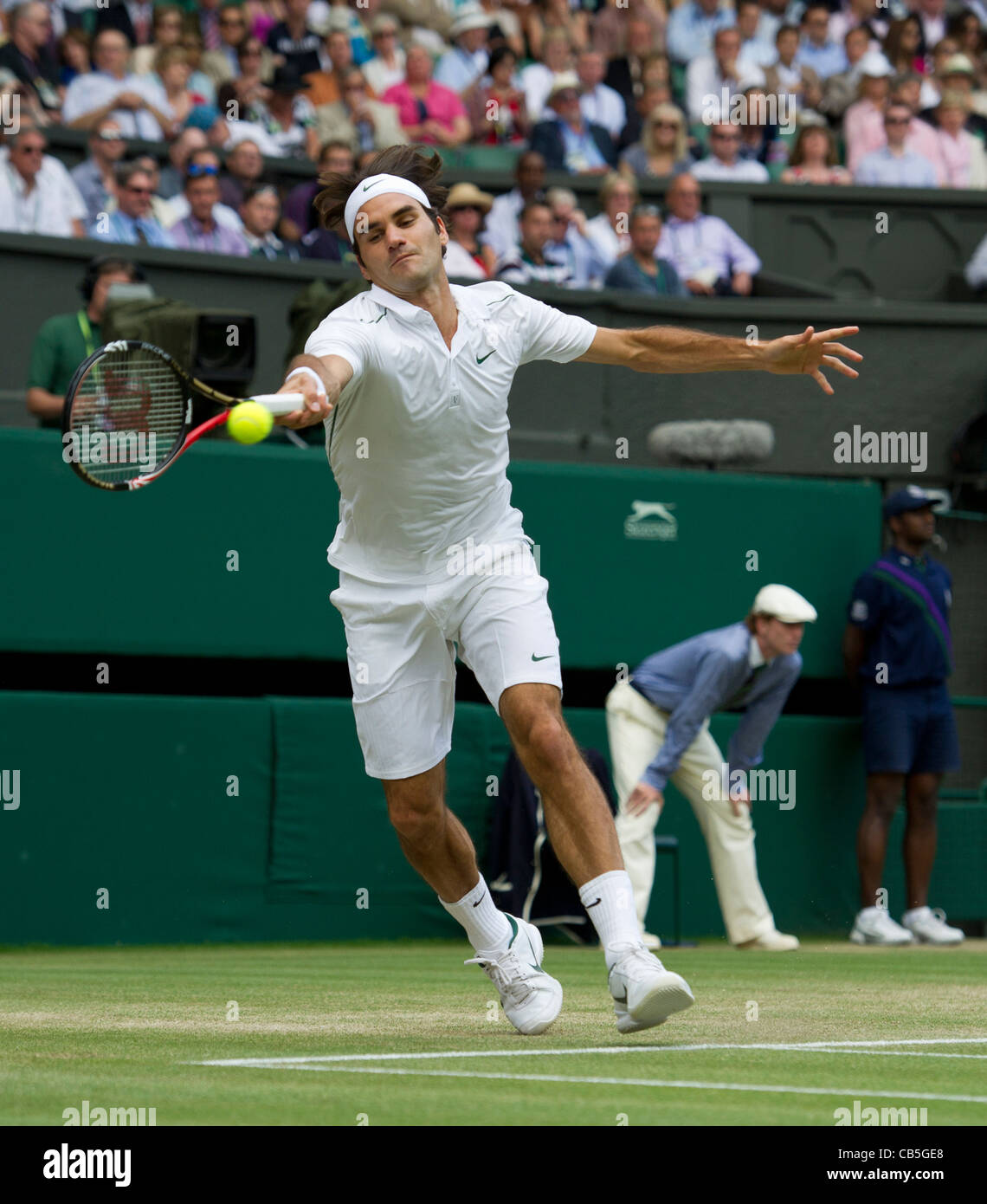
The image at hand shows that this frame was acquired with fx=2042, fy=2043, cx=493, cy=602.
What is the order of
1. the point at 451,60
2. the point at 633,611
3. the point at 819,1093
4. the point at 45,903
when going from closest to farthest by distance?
the point at 819,1093 < the point at 45,903 < the point at 633,611 < the point at 451,60

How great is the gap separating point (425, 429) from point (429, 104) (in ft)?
33.6

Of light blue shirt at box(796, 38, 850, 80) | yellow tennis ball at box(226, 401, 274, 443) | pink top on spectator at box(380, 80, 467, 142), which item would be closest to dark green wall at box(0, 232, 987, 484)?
pink top on spectator at box(380, 80, 467, 142)

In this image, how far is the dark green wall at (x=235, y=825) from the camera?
1017 centimetres

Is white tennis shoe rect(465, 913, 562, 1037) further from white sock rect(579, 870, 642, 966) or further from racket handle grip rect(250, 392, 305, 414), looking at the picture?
racket handle grip rect(250, 392, 305, 414)

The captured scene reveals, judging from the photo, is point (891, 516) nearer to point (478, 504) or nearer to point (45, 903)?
point (45, 903)

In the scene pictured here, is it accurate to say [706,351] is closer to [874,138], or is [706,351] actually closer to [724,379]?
[724,379]

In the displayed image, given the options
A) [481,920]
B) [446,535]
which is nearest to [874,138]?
[446,535]

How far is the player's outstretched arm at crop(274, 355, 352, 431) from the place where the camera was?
4480 millimetres

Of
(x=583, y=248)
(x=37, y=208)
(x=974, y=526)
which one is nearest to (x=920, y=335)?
(x=974, y=526)

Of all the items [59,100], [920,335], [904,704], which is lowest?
[904,704]

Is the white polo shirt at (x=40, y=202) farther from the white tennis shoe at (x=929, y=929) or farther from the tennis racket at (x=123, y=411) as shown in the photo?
the white tennis shoe at (x=929, y=929)

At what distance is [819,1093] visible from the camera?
4121 mm

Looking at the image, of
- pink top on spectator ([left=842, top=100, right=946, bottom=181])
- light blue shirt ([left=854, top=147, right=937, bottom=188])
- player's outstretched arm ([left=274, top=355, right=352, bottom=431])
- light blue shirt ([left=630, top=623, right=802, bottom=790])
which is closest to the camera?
player's outstretched arm ([left=274, top=355, right=352, bottom=431])

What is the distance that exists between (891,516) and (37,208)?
17.5 ft
